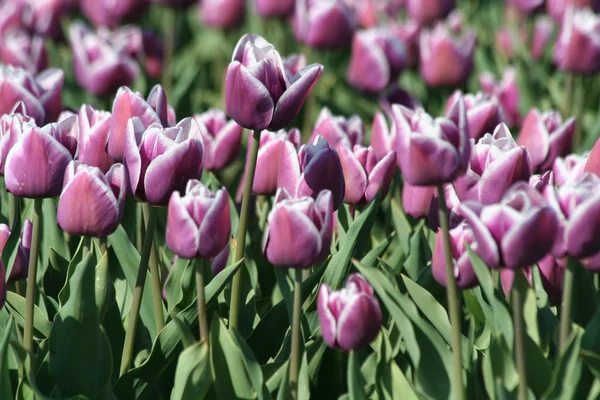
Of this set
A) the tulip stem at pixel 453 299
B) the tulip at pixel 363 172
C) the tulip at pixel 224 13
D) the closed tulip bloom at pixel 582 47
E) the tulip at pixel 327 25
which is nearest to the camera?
the tulip stem at pixel 453 299

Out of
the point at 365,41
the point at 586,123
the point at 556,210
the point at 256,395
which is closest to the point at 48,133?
the point at 256,395

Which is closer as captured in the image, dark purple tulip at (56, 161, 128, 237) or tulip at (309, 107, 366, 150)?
dark purple tulip at (56, 161, 128, 237)

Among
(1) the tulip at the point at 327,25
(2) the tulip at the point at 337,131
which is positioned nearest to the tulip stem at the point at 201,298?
(2) the tulip at the point at 337,131

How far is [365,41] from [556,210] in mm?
1983

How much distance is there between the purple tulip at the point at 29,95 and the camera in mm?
2092

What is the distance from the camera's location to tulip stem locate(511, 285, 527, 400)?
131 cm

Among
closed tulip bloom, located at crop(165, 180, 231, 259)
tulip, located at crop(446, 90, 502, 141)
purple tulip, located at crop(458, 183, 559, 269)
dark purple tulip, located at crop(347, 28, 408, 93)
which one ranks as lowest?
dark purple tulip, located at crop(347, 28, 408, 93)

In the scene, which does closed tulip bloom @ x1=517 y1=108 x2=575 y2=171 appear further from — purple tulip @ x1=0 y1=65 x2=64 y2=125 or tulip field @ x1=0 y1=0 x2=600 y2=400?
purple tulip @ x1=0 y1=65 x2=64 y2=125

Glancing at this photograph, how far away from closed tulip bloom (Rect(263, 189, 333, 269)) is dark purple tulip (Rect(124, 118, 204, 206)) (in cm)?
19

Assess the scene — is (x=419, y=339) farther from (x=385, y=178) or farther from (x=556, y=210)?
(x=385, y=178)

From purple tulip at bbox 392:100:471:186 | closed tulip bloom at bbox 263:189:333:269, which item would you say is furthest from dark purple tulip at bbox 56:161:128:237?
purple tulip at bbox 392:100:471:186

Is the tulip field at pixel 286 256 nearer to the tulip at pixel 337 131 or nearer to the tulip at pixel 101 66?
the tulip at pixel 337 131

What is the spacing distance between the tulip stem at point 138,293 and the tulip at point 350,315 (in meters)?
0.33

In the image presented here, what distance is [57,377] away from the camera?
1.54 m
